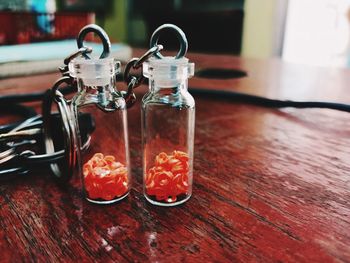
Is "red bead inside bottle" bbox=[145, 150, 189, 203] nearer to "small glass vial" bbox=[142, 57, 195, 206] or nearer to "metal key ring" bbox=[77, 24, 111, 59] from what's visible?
"small glass vial" bbox=[142, 57, 195, 206]

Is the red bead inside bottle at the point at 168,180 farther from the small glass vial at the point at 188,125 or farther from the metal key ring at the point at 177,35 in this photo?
the metal key ring at the point at 177,35

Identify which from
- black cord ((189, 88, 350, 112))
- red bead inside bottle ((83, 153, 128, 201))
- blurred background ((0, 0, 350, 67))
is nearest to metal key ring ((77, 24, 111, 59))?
red bead inside bottle ((83, 153, 128, 201))

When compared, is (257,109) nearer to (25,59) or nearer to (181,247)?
(181,247)

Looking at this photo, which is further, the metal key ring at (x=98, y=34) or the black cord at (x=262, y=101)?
the black cord at (x=262, y=101)

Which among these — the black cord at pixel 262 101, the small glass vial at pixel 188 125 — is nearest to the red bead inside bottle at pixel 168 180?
the small glass vial at pixel 188 125

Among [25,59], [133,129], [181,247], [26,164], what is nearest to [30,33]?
[25,59]
